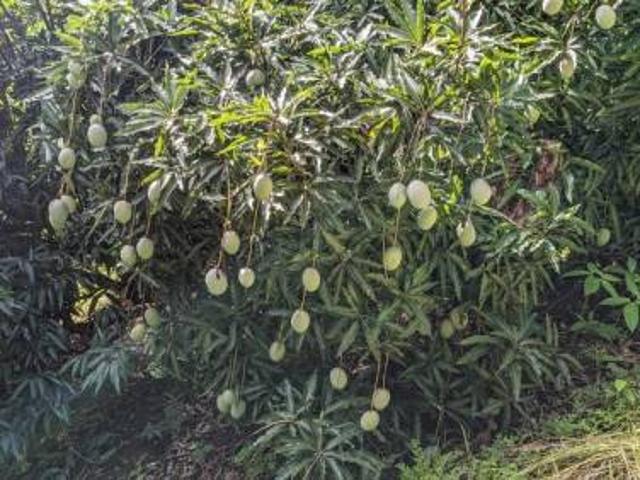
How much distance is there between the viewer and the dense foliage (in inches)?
84.9

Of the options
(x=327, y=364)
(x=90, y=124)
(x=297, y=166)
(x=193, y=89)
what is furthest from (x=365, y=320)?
(x=90, y=124)

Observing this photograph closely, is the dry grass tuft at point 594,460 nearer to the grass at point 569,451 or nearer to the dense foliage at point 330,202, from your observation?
the grass at point 569,451

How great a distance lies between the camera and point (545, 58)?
95.9 inches

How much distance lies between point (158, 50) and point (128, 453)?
4.74ft

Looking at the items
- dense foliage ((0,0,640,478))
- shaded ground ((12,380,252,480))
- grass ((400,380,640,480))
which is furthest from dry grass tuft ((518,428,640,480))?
shaded ground ((12,380,252,480))

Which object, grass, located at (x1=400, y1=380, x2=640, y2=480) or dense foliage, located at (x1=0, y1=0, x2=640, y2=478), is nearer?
dense foliage, located at (x1=0, y1=0, x2=640, y2=478)

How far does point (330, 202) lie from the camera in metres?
2.18

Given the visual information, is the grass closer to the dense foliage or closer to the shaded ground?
the dense foliage

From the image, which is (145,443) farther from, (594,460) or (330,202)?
(594,460)

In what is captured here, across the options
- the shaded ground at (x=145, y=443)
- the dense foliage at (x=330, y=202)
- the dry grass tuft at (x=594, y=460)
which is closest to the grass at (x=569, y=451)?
the dry grass tuft at (x=594, y=460)

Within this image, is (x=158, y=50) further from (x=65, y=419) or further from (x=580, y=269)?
(x=580, y=269)

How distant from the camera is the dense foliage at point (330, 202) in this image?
7.07 feet

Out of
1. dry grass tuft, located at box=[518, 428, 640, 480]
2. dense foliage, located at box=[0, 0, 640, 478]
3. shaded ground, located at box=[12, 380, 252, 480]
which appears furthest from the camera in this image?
shaded ground, located at box=[12, 380, 252, 480]

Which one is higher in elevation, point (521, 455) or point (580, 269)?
point (580, 269)
